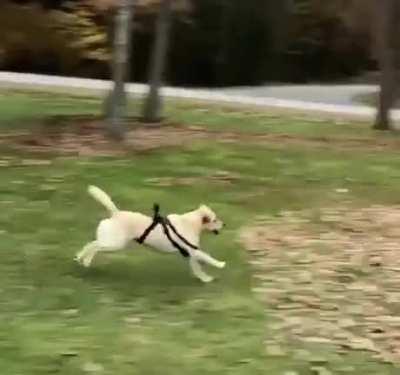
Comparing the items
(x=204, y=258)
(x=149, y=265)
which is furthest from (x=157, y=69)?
(x=204, y=258)

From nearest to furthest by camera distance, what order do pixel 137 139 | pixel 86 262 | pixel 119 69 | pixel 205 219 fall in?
pixel 205 219, pixel 86 262, pixel 119 69, pixel 137 139

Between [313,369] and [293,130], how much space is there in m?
9.34

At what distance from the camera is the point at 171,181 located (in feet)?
33.6

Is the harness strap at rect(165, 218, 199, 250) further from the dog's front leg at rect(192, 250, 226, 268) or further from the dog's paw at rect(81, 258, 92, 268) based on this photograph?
the dog's paw at rect(81, 258, 92, 268)

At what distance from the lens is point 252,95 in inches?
853

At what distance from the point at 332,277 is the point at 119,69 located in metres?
5.63

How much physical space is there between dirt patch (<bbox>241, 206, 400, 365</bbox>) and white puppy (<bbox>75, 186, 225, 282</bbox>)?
1.50 ft

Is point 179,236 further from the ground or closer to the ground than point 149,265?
further from the ground

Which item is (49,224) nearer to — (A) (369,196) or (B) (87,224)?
(B) (87,224)

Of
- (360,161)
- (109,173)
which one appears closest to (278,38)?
(360,161)

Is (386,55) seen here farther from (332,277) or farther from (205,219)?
(205,219)

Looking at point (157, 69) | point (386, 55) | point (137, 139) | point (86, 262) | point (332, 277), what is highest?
point (386, 55)

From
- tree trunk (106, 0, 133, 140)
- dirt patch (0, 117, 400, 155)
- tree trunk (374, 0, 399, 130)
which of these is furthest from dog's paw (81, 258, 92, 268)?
tree trunk (374, 0, 399, 130)

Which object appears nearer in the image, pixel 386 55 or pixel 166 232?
pixel 166 232
